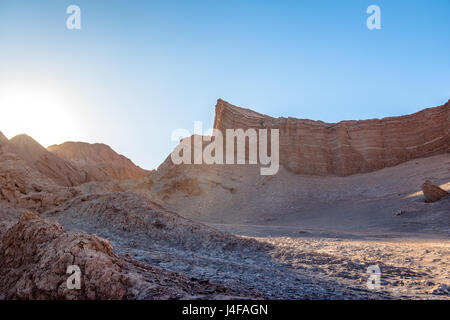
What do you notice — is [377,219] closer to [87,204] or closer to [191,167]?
[87,204]

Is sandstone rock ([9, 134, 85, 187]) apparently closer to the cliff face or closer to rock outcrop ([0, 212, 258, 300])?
the cliff face

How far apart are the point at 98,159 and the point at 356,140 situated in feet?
173

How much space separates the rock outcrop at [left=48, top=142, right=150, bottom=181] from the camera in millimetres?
48537

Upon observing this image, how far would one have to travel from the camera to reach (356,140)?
112 feet

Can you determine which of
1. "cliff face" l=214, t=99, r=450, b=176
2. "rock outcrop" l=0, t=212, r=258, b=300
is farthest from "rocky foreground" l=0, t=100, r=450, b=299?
"cliff face" l=214, t=99, r=450, b=176

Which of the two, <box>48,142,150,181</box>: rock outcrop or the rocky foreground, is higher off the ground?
<box>48,142,150,181</box>: rock outcrop

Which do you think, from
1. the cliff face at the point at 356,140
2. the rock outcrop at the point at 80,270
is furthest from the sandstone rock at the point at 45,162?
the rock outcrop at the point at 80,270

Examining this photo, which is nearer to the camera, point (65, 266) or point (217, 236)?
point (65, 266)

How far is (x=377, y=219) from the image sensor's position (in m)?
17.2

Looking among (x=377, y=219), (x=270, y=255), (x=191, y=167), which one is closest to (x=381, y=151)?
(x=377, y=219)

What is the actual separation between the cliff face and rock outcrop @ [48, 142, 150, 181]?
25.8m

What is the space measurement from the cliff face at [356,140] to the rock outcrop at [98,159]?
84.7 feet

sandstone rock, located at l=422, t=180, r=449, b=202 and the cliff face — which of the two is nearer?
sandstone rock, located at l=422, t=180, r=449, b=202
